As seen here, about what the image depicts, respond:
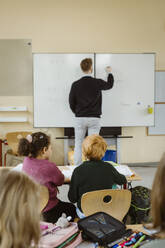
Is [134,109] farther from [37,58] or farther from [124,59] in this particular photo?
[37,58]

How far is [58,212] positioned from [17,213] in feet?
4.27

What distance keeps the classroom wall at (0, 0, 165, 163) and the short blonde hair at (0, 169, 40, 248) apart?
4.15m

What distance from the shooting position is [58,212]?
2.26m

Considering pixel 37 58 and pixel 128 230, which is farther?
pixel 37 58

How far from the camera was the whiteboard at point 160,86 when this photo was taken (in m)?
5.22

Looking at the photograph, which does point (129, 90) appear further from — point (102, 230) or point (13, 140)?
point (102, 230)

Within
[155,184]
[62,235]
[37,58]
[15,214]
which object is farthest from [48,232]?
[37,58]

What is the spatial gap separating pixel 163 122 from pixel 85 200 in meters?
3.83

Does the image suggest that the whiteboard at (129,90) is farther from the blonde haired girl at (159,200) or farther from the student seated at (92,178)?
the blonde haired girl at (159,200)

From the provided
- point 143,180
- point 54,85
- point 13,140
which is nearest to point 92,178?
point 143,180

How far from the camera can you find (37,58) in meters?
4.84

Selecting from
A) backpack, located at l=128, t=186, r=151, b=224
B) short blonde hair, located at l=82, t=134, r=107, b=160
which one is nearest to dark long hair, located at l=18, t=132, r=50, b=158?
short blonde hair, located at l=82, t=134, r=107, b=160

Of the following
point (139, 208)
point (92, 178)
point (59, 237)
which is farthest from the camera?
point (139, 208)

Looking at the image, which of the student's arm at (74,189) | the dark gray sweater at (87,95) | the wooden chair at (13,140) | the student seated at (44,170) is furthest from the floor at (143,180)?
the student's arm at (74,189)
